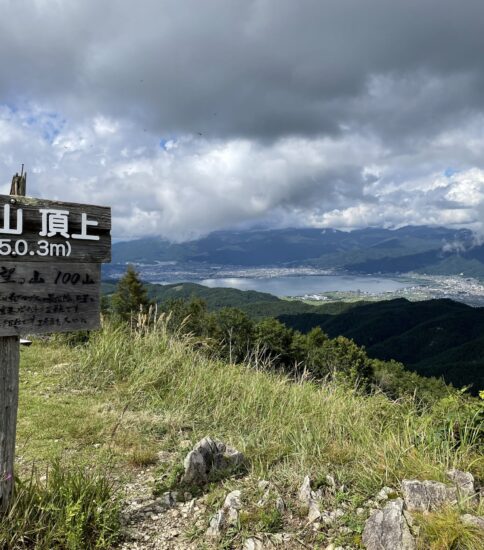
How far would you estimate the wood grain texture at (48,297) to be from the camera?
2.65 metres

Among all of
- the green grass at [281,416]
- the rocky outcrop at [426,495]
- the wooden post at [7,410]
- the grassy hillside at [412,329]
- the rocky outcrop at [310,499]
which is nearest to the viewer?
the wooden post at [7,410]

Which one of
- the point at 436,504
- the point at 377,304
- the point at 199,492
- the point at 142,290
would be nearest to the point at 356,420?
the point at 436,504

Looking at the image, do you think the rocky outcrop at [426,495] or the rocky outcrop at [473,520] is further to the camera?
the rocky outcrop at [426,495]

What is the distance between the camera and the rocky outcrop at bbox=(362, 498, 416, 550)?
248 centimetres

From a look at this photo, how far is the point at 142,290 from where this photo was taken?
36938 millimetres

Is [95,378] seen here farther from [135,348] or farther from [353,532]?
[353,532]

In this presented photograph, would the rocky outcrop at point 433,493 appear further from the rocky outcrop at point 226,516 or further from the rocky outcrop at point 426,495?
the rocky outcrop at point 226,516

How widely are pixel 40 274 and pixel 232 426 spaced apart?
2.73m

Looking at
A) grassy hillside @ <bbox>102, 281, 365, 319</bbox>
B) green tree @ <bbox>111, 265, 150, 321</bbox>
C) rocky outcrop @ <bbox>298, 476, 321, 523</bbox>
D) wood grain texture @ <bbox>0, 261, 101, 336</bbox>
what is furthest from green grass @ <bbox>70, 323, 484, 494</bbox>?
grassy hillside @ <bbox>102, 281, 365, 319</bbox>

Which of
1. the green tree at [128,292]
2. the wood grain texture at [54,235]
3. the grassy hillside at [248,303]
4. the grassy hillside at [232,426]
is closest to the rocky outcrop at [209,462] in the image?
the grassy hillside at [232,426]

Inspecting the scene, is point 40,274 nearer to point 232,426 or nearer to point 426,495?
point 232,426

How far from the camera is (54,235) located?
9.23 feet

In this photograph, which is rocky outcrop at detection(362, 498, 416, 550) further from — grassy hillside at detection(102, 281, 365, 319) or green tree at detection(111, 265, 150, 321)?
grassy hillside at detection(102, 281, 365, 319)

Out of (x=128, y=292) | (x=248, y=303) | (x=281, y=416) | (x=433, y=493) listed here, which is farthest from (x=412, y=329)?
(x=433, y=493)
